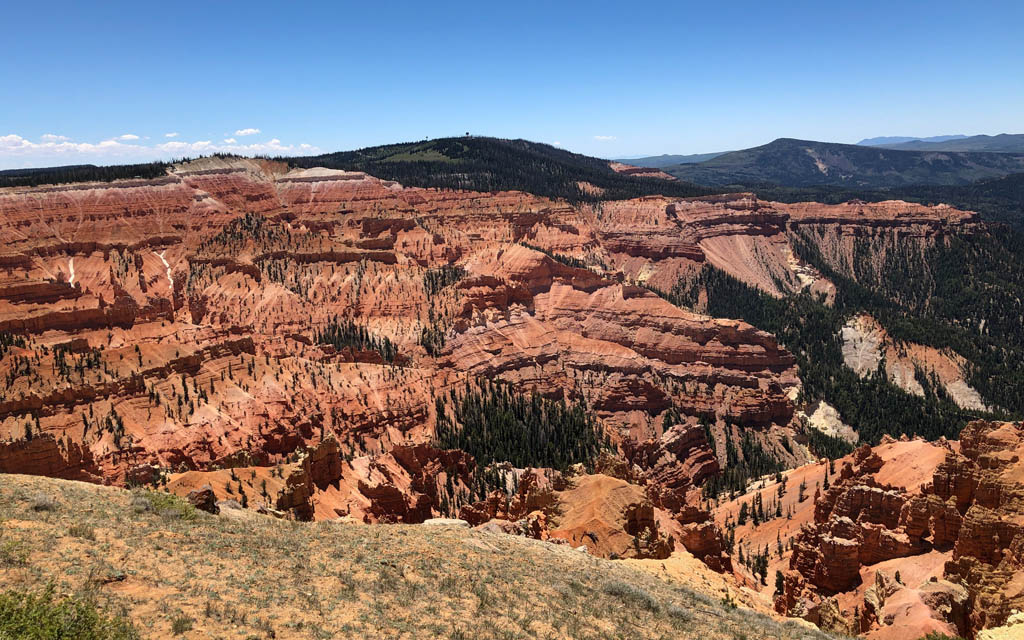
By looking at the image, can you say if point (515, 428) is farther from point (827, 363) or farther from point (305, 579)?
point (827, 363)

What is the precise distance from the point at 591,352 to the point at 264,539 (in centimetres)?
8704

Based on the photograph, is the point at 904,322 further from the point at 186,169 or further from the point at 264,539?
the point at 186,169

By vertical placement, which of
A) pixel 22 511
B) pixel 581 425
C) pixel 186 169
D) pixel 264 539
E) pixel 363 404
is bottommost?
pixel 581 425

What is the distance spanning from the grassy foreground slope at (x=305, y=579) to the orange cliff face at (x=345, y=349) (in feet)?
42.0

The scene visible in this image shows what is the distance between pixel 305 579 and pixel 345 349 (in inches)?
2857

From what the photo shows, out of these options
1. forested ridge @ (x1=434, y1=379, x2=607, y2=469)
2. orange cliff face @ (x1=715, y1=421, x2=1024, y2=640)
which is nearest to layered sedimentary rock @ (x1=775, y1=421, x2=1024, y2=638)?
orange cliff face @ (x1=715, y1=421, x2=1024, y2=640)

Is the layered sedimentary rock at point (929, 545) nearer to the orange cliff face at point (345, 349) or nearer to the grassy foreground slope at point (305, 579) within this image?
the grassy foreground slope at point (305, 579)

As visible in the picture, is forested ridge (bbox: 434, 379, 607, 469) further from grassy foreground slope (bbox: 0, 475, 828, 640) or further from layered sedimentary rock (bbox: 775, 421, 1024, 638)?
grassy foreground slope (bbox: 0, 475, 828, 640)

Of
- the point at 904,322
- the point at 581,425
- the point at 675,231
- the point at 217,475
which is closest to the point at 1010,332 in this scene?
the point at 904,322

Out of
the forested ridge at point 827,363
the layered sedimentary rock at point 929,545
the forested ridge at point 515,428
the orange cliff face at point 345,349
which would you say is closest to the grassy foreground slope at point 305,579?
the layered sedimentary rock at point 929,545

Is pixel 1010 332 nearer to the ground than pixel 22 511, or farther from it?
nearer to the ground

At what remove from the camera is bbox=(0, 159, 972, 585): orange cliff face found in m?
57.4

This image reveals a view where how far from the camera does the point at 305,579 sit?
21875 mm

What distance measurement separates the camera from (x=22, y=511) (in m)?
23.0
